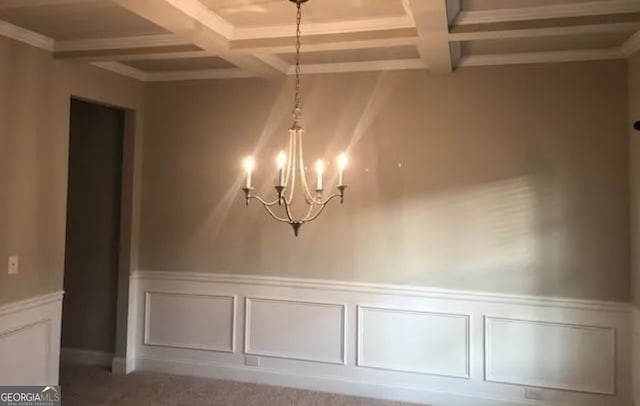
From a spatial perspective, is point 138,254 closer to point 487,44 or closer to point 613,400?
point 487,44

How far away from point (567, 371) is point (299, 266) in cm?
205

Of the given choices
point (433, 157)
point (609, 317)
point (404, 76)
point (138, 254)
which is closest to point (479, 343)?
point (609, 317)

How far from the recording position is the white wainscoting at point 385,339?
3639mm

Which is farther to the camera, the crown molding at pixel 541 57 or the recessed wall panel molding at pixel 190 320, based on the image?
the recessed wall panel molding at pixel 190 320

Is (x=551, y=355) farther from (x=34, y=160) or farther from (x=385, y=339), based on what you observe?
(x=34, y=160)

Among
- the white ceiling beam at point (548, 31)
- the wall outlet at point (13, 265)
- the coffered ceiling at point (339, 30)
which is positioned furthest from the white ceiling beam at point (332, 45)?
the wall outlet at point (13, 265)

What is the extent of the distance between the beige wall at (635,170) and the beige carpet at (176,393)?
1797 mm

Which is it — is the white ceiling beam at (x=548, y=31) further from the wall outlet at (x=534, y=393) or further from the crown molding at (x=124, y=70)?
the crown molding at (x=124, y=70)

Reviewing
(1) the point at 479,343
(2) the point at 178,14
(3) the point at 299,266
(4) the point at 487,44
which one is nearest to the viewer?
(2) the point at 178,14

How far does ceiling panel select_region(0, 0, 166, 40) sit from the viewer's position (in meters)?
2.95

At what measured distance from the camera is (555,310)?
368 centimetres

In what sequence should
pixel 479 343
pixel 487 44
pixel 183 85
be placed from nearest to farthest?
1. pixel 487 44
2. pixel 479 343
3. pixel 183 85

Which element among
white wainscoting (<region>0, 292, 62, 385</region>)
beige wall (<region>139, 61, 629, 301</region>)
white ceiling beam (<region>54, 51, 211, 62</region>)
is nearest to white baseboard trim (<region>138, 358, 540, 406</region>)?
beige wall (<region>139, 61, 629, 301</region>)

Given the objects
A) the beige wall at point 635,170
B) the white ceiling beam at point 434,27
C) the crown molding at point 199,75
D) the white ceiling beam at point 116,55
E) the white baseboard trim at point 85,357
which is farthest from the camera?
the white baseboard trim at point 85,357
